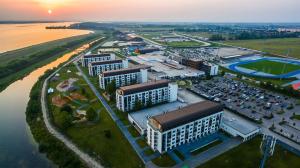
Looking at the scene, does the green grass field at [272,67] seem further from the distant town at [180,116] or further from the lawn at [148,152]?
the lawn at [148,152]

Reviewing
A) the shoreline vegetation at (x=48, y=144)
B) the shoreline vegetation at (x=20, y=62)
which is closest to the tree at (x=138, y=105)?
the shoreline vegetation at (x=48, y=144)

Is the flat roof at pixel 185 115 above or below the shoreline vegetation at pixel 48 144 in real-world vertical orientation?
above

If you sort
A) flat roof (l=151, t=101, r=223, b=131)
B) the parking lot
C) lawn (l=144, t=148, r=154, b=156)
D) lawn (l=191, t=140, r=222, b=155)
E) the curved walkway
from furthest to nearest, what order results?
the parking lot → lawn (l=191, t=140, r=222, b=155) → lawn (l=144, t=148, r=154, b=156) → flat roof (l=151, t=101, r=223, b=131) → the curved walkway

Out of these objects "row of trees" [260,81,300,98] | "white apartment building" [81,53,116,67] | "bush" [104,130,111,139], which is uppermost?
"white apartment building" [81,53,116,67]

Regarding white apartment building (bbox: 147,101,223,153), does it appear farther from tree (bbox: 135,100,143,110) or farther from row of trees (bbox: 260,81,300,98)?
row of trees (bbox: 260,81,300,98)

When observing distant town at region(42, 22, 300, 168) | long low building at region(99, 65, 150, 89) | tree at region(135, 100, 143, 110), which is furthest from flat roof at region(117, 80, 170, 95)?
long low building at region(99, 65, 150, 89)

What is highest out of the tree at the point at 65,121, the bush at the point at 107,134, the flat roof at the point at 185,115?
the flat roof at the point at 185,115
